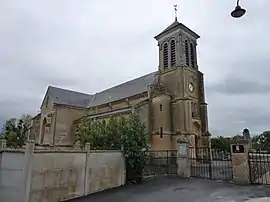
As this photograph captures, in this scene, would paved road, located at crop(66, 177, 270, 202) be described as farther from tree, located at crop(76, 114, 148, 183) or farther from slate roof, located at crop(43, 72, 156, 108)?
slate roof, located at crop(43, 72, 156, 108)

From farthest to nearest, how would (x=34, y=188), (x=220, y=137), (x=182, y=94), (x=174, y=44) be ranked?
(x=220, y=137), (x=174, y=44), (x=182, y=94), (x=34, y=188)

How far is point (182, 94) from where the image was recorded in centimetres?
2680

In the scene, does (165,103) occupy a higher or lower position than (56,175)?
higher

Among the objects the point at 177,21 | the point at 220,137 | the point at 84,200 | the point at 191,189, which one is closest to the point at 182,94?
the point at 177,21

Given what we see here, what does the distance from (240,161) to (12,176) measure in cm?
939

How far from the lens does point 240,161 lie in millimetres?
10906

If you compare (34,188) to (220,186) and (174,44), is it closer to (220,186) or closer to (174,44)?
(220,186)

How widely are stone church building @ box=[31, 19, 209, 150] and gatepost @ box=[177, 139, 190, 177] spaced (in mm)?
11671

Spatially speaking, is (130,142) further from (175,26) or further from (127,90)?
(127,90)

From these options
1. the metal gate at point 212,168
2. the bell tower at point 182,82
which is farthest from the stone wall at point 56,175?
the bell tower at point 182,82

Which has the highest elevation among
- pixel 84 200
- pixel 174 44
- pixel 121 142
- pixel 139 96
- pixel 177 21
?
pixel 177 21

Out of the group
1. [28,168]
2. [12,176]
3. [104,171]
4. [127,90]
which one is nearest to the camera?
[28,168]

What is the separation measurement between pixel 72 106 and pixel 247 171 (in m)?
29.4

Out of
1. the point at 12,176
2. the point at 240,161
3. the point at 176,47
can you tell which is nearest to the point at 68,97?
the point at 176,47
